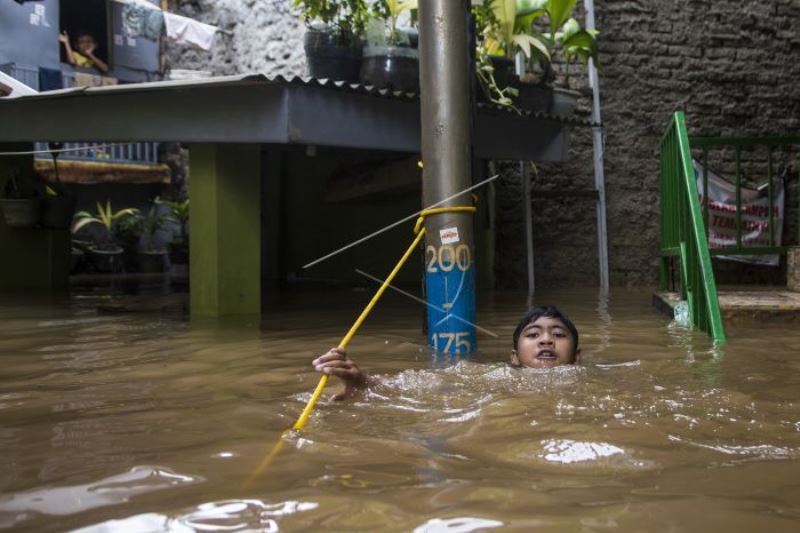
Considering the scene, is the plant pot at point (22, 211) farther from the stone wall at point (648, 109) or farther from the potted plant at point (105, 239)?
the stone wall at point (648, 109)

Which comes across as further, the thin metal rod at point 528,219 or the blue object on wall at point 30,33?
the blue object on wall at point 30,33

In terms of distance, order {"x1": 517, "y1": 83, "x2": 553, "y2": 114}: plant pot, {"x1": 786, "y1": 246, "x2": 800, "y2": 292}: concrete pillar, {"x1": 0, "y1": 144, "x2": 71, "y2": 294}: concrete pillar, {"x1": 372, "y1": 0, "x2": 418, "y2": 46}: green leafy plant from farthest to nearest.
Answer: {"x1": 0, "y1": 144, "x2": 71, "y2": 294}: concrete pillar, {"x1": 517, "y1": 83, "x2": 553, "y2": 114}: plant pot, {"x1": 372, "y1": 0, "x2": 418, "y2": 46}: green leafy plant, {"x1": 786, "y1": 246, "x2": 800, "y2": 292}: concrete pillar

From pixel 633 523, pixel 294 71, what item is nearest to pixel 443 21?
pixel 633 523

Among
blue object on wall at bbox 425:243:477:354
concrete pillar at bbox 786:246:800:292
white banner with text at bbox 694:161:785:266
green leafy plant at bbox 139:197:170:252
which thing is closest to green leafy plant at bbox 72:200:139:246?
green leafy plant at bbox 139:197:170:252

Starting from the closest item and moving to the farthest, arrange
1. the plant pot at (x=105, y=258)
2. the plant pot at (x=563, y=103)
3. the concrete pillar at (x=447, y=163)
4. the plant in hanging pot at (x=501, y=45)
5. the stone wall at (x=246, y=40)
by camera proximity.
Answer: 1. the concrete pillar at (x=447, y=163)
2. the plant in hanging pot at (x=501, y=45)
3. the plant pot at (x=563, y=103)
4. the plant pot at (x=105, y=258)
5. the stone wall at (x=246, y=40)

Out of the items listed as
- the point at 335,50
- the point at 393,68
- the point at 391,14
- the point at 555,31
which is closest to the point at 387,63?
the point at 393,68

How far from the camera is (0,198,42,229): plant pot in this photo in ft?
33.8

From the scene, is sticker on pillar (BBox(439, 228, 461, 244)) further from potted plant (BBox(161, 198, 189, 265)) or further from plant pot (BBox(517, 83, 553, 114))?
potted plant (BBox(161, 198, 189, 265))

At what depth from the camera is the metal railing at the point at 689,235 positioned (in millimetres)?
5086

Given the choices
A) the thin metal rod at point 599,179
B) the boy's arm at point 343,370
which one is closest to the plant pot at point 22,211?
the thin metal rod at point 599,179

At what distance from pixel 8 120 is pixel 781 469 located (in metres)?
6.34

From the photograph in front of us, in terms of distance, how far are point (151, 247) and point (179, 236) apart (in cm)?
98

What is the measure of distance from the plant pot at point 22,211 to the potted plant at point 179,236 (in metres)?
3.15

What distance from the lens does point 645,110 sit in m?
10.8
